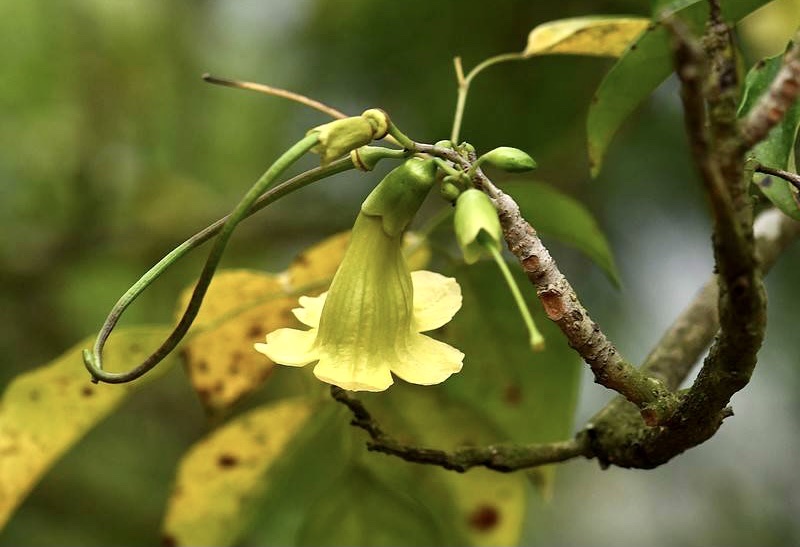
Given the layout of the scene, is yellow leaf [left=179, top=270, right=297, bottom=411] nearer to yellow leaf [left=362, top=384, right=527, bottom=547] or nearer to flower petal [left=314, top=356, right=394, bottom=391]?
yellow leaf [left=362, top=384, right=527, bottom=547]

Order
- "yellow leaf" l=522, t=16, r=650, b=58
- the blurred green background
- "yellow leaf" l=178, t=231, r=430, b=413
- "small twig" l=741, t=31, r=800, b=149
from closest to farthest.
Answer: "small twig" l=741, t=31, r=800, b=149
"yellow leaf" l=522, t=16, r=650, b=58
"yellow leaf" l=178, t=231, r=430, b=413
the blurred green background

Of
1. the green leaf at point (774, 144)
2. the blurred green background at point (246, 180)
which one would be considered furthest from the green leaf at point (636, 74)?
the blurred green background at point (246, 180)

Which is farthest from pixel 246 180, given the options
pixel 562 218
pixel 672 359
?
pixel 672 359

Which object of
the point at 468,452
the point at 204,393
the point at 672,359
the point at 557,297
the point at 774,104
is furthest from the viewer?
the point at 204,393

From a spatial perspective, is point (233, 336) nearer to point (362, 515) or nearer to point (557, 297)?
point (362, 515)

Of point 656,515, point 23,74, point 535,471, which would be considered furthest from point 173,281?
point 656,515

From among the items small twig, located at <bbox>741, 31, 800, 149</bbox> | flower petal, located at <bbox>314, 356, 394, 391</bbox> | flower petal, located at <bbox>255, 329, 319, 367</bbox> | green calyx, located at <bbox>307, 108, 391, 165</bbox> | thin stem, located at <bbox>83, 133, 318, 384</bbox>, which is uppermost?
small twig, located at <bbox>741, 31, 800, 149</bbox>

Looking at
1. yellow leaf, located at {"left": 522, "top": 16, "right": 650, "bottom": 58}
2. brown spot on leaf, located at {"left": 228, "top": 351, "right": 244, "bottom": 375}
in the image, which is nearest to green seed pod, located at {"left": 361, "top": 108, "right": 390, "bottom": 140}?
yellow leaf, located at {"left": 522, "top": 16, "right": 650, "bottom": 58}
